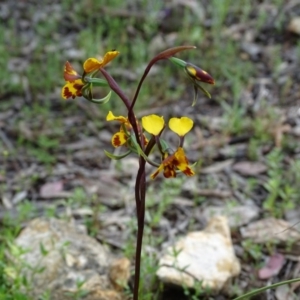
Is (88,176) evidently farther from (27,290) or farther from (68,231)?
(27,290)

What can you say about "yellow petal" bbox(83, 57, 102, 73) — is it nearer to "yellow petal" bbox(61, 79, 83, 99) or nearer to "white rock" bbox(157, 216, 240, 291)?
"yellow petal" bbox(61, 79, 83, 99)

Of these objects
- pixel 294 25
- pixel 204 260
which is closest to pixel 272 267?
pixel 204 260

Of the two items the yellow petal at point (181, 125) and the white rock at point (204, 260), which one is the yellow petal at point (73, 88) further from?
the white rock at point (204, 260)

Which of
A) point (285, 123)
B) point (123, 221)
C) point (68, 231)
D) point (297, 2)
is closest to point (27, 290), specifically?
point (68, 231)

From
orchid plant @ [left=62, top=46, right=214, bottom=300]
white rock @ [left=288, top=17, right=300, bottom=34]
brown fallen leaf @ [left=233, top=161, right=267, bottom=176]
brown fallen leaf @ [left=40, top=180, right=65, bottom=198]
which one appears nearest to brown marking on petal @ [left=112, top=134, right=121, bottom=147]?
orchid plant @ [left=62, top=46, right=214, bottom=300]

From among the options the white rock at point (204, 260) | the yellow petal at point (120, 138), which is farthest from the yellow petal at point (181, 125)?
the white rock at point (204, 260)

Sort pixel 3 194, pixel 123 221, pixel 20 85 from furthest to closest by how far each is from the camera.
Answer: pixel 20 85
pixel 3 194
pixel 123 221
